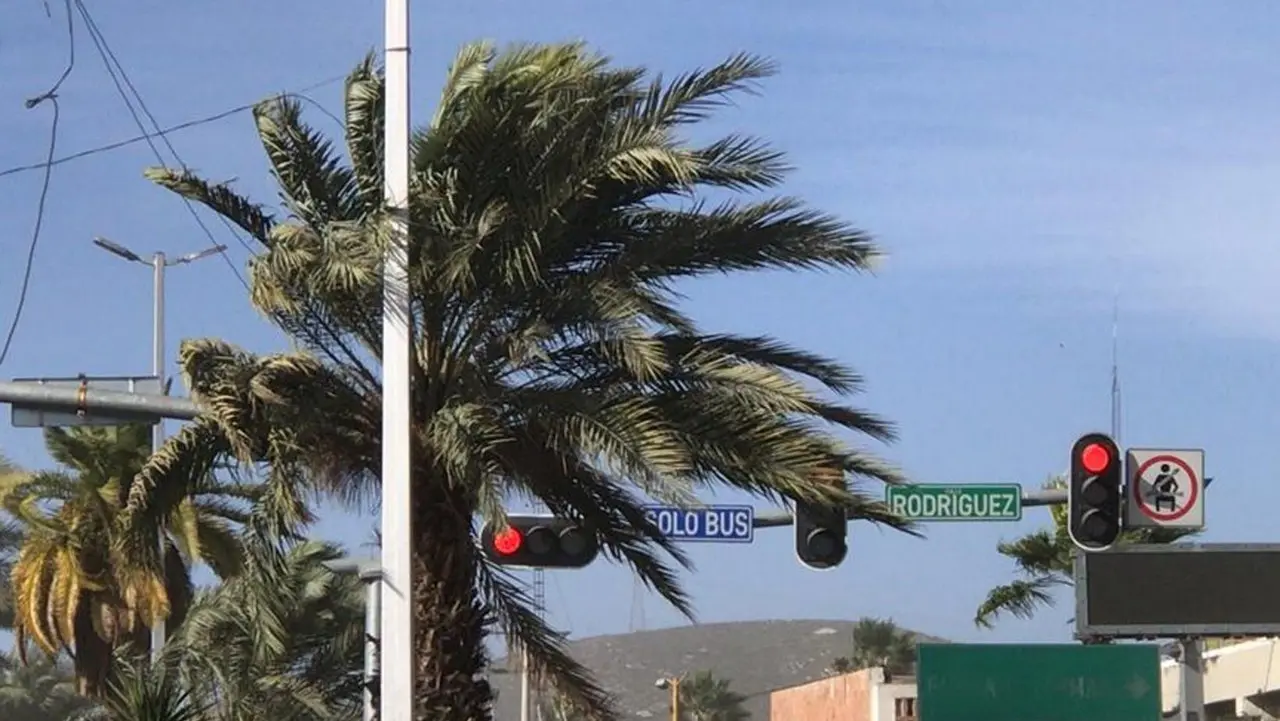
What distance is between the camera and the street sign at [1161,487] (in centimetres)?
1873

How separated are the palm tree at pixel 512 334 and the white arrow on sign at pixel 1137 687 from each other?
14.4ft

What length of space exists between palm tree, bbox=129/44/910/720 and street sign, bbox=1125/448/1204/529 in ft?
Answer: 10.9

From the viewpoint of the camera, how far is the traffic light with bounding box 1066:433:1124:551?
18.5 meters

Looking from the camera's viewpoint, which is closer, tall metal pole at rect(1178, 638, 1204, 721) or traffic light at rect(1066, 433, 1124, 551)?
tall metal pole at rect(1178, 638, 1204, 721)

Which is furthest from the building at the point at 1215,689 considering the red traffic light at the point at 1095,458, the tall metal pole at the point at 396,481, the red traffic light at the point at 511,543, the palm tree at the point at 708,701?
the palm tree at the point at 708,701

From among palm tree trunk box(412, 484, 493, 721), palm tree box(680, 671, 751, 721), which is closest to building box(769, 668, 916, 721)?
palm tree trunk box(412, 484, 493, 721)

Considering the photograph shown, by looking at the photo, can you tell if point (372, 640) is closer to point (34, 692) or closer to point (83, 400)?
point (83, 400)

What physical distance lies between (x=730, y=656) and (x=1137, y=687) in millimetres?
95149

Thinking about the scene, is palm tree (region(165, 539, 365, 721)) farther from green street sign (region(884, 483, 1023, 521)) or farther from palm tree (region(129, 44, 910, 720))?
green street sign (region(884, 483, 1023, 521))

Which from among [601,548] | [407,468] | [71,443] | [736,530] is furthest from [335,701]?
[407,468]

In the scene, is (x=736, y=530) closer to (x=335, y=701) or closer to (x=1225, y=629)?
(x=1225, y=629)

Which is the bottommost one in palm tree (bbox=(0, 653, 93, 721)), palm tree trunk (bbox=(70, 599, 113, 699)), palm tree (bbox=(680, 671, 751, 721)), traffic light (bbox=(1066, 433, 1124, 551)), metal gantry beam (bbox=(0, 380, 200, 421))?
palm tree (bbox=(680, 671, 751, 721))

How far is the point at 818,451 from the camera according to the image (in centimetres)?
1534

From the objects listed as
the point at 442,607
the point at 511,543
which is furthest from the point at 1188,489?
the point at 442,607
